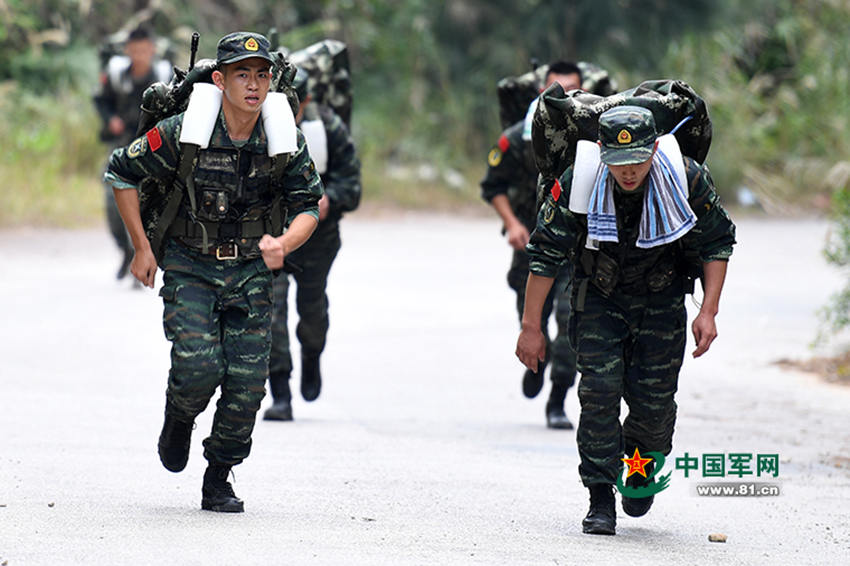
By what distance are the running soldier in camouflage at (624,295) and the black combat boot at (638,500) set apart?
16 millimetres

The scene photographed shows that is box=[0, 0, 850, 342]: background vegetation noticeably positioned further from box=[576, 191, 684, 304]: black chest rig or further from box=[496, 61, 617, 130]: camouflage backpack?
box=[576, 191, 684, 304]: black chest rig

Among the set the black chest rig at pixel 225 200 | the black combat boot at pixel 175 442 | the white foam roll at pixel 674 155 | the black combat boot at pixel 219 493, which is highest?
the white foam roll at pixel 674 155

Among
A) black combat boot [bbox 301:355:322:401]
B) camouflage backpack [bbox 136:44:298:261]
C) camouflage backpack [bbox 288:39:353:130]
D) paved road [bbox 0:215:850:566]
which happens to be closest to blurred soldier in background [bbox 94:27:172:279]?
paved road [bbox 0:215:850:566]

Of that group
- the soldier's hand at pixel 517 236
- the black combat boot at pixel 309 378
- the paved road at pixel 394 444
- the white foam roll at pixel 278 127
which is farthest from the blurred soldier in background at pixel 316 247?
the white foam roll at pixel 278 127

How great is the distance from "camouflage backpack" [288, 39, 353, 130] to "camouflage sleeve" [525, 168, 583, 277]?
314cm

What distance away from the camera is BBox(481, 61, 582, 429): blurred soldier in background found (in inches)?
355

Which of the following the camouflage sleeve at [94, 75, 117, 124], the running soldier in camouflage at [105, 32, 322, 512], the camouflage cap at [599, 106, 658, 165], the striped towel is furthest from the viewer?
the camouflage sleeve at [94, 75, 117, 124]

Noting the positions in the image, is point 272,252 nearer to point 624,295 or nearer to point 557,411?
point 624,295

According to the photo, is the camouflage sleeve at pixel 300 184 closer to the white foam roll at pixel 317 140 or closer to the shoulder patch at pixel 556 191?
the shoulder patch at pixel 556 191

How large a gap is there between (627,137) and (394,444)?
3091 mm

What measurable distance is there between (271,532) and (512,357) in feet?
21.1

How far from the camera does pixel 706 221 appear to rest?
592 centimetres

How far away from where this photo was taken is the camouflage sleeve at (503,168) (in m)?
9.12

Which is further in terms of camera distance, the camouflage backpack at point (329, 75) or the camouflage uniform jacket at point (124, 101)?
the camouflage uniform jacket at point (124, 101)
